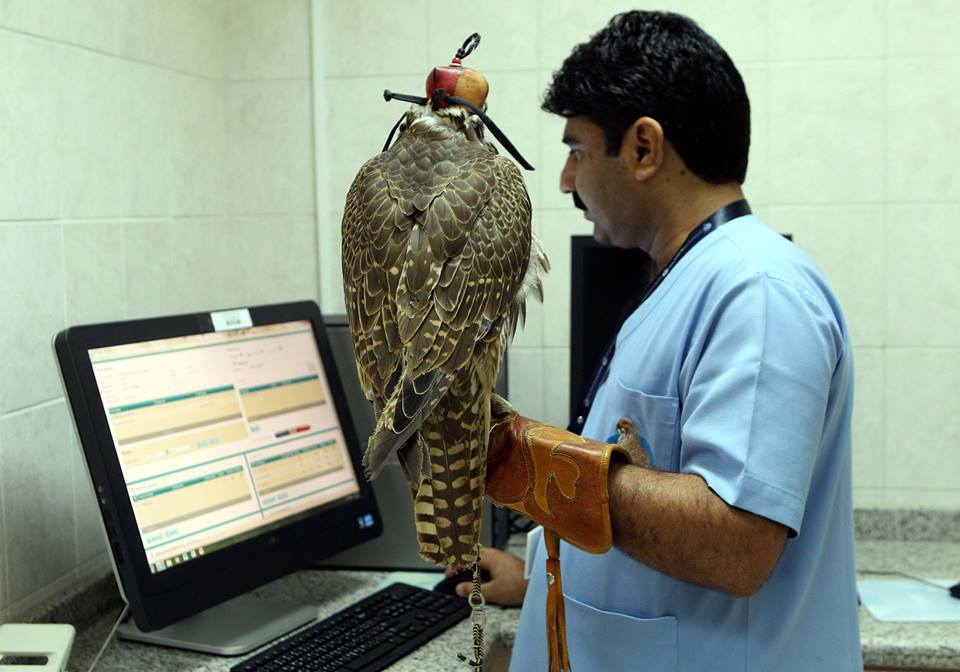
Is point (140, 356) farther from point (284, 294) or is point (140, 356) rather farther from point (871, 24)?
point (871, 24)

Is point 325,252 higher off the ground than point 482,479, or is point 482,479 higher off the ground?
point 325,252

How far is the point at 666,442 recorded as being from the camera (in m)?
1.17

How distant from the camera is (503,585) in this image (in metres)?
1.74

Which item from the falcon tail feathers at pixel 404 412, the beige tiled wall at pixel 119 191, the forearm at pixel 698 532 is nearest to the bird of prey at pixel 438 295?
the falcon tail feathers at pixel 404 412

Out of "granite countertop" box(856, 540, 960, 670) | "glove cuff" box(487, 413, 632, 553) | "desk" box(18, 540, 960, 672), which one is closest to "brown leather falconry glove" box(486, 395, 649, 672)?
"glove cuff" box(487, 413, 632, 553)

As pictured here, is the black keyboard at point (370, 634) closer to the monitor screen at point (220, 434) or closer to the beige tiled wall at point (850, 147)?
the monitor screen at point (220, 434)

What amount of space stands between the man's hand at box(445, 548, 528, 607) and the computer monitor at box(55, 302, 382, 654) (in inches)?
8.7

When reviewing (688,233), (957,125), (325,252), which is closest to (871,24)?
(957,125)

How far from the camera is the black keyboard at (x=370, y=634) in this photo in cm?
146

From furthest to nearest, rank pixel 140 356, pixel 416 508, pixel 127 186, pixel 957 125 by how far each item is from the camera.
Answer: pixel 957 125 → pixel 127 186 → pixel 140 356 → pixel 416 508

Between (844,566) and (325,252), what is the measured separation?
1.52 m

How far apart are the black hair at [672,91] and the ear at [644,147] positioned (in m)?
0.01

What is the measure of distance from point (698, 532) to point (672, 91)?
0.54 meters

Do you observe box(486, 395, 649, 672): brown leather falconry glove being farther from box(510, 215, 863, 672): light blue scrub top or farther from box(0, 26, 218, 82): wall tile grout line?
box(0, 26, 218, 82): wall tile grout line
